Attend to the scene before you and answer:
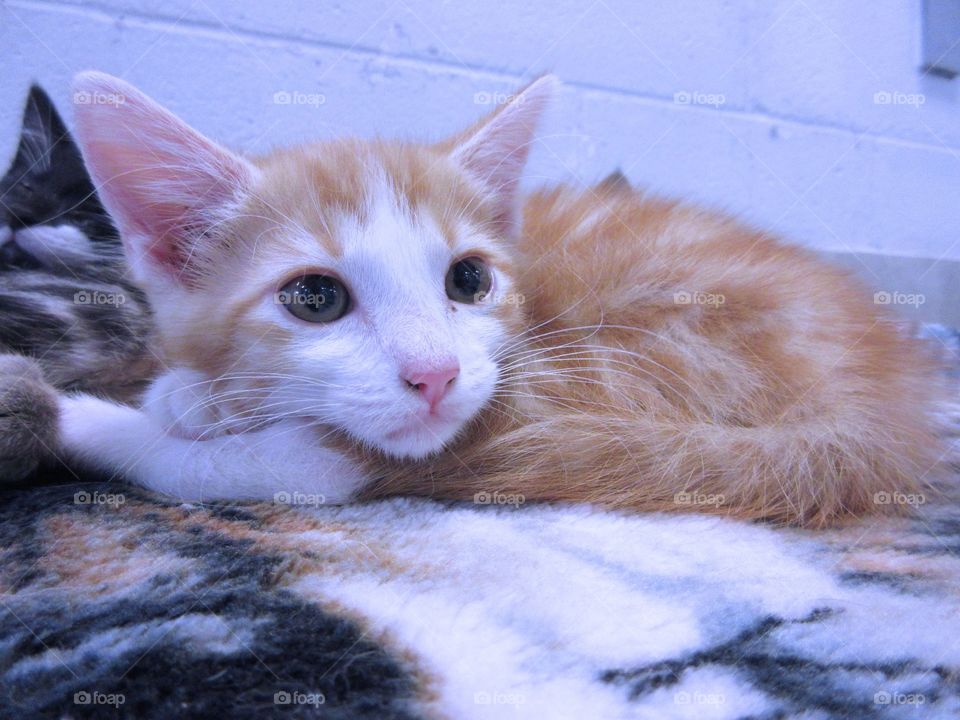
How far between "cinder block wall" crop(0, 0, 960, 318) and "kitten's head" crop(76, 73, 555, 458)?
0.40m

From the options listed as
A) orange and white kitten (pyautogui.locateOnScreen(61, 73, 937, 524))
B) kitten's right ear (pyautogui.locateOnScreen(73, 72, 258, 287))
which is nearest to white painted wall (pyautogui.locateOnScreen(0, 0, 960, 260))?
orange and white kitten (pyautogui.locateOnScreen(61, 73, 937, 524))

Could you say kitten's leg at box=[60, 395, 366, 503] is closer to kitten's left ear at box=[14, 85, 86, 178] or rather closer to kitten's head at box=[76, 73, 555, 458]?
kitten's head at box=[76, 73, 555, 458]

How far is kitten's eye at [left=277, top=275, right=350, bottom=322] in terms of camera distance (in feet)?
3.24

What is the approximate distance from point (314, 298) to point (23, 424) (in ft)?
1.65

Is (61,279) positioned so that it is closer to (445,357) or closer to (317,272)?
(317,272)

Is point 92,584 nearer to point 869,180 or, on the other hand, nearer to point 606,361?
point 606,361

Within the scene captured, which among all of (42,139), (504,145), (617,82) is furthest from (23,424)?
(617,82)

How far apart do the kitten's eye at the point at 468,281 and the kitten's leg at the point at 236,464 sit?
1.02 feet

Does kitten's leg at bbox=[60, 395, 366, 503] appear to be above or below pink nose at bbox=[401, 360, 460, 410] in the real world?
below

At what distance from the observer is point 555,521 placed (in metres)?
0.95

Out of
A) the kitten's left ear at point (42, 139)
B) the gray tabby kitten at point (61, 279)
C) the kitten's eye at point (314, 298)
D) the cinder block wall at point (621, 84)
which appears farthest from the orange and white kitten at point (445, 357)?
the kitten's left ear at point (42, 139)

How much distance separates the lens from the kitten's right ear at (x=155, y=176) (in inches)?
39.1

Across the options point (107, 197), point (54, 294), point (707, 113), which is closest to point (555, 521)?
point (107, 197)

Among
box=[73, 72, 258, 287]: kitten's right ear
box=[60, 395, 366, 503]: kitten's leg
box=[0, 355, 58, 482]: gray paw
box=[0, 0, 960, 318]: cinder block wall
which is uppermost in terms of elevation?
box=[0, 0, 960, 318]: cinder block wall
